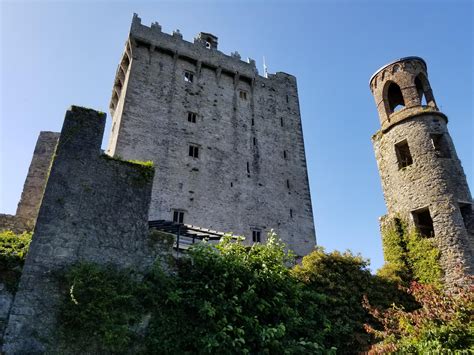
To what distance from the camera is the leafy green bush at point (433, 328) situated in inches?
395

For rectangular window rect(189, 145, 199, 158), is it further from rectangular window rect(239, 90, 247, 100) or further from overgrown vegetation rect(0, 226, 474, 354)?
overgrown vegetation rect(0, 226, 474, 354)

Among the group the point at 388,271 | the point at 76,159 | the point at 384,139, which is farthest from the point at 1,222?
the point at 384,139

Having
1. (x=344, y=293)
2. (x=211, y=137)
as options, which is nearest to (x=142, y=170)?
(x=344, y=293)

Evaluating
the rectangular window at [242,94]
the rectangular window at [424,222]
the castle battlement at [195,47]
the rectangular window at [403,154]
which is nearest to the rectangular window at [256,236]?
the rectangular window at [403,154]

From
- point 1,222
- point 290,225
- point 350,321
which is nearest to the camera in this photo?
point 350,321

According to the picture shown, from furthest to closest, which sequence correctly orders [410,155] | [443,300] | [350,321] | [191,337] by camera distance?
[410,155], [350,321], [443,300], [191,337]

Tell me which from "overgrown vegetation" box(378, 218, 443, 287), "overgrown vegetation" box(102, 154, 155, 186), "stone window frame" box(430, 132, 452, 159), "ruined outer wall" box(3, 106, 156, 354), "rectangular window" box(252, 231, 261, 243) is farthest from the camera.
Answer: "rectangular window" box(252, 231, 261, 243)

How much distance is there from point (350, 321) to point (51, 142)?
15.9m

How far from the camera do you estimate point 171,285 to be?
1050cm

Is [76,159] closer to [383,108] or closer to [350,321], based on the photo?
[350,321]

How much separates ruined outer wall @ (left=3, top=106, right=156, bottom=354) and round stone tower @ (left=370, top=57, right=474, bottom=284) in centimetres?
1021

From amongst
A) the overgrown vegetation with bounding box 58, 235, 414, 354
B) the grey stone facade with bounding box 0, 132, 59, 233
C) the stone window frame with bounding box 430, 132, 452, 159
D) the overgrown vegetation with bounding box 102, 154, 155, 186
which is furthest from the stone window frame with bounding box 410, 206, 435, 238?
the grey stone facade with bounding box 0, 132, 59, 233

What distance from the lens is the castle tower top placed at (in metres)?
18.6

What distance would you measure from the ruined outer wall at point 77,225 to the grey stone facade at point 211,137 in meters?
9.32
